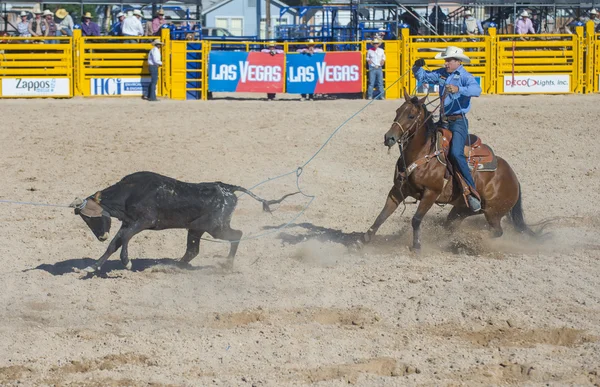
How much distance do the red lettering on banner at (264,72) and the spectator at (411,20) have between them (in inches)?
249

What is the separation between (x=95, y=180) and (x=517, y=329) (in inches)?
300

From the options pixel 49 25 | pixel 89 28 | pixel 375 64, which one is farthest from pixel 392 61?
pixel 49 25

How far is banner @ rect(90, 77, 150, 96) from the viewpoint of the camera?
63.3 ft

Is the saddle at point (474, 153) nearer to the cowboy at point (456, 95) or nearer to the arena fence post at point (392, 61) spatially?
the cowboy at point (456, 95)

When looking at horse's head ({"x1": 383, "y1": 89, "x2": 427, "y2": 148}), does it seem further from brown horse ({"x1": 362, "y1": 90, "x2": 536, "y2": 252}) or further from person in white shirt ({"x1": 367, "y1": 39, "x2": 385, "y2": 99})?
person in white shirt ({"x1": 367, "y1": 39, "x2": 385, "y2": 99})

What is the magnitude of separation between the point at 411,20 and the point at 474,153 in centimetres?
1744

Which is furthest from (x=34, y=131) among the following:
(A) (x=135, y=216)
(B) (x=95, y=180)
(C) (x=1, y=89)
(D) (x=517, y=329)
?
(D) (x=517, y=329)

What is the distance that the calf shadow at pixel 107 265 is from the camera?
8.37 metres

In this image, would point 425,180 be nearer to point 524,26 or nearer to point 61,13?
point 524,26

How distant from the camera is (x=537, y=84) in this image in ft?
66.6

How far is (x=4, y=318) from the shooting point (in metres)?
6.97

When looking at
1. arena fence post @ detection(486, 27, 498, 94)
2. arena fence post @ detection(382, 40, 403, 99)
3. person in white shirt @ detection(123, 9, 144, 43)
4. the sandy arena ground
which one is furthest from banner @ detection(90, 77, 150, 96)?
arena fence post @ detection(486, 27, 498, 94)

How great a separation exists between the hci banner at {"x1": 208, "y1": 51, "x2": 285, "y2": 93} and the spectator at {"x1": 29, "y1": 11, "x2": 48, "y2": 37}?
436 cm

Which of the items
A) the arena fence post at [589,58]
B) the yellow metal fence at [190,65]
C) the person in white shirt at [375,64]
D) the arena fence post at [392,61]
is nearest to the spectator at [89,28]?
the yellow metal fence at [190,65]
